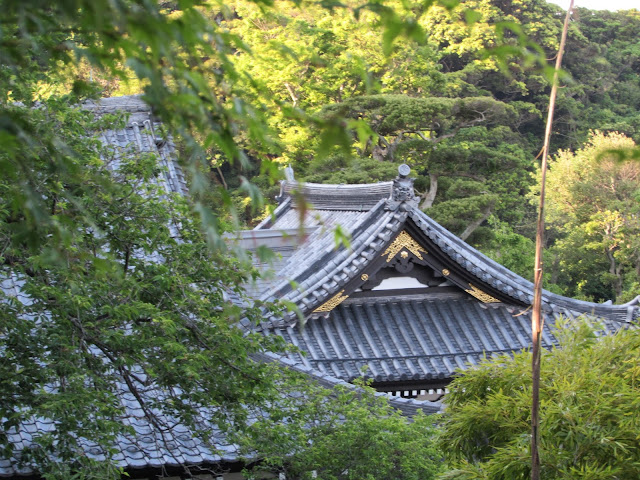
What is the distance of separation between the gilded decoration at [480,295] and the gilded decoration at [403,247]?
0.83 meters

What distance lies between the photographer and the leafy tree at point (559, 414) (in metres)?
4.52

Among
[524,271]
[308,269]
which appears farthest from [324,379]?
[524,271]

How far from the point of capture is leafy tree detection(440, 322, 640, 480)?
4520mm

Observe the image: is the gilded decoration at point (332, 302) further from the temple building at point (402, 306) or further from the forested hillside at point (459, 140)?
the forested hillside at point (459, 140)

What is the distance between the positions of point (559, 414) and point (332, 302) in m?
6.19

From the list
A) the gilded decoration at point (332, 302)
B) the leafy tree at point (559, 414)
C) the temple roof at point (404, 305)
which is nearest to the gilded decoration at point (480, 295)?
the temple roof at point (404, 305)

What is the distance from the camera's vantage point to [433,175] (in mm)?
29234

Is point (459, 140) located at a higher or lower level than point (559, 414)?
higher

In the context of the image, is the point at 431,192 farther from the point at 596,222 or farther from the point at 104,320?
the point at 104,320

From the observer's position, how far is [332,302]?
35.2 ft

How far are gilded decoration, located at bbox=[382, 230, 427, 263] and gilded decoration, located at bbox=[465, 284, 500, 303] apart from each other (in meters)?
0.83

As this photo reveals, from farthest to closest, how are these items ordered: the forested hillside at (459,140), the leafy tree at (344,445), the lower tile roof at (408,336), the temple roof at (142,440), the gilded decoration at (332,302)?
1. the forested hillside at (459,140)
2. the gilded decoration at (332,302)
3. the lower tile roof at (408,336)
4. the leafy tree at (344,445)
5. the temple roof at (142,440)

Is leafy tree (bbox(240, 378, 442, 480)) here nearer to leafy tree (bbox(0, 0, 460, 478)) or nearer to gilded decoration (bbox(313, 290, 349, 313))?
leafy tree (bbox(0, 0, 460, 478))

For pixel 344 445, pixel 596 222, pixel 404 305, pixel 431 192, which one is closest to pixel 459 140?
pixel 431 192
